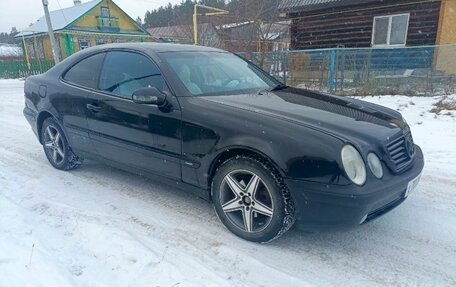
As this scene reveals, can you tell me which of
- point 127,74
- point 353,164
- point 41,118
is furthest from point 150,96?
point 41,118

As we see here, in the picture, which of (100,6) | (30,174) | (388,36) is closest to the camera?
(30,174)

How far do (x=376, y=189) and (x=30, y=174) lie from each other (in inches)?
161

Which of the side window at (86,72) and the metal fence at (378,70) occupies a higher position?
the side window at (86,72)

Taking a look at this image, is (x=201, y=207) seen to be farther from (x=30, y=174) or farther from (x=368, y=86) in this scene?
(x=368, y=86)

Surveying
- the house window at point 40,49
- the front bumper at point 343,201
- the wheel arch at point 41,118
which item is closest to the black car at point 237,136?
the front bumper at point 343,201

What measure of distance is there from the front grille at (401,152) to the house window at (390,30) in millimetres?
10705

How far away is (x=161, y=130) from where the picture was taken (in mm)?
3219

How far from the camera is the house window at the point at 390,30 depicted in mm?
11938

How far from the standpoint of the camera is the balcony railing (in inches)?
1398

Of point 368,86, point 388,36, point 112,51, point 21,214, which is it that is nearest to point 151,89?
point 112,51

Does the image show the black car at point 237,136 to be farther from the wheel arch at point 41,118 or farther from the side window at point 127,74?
the wheel arch at point 41,118

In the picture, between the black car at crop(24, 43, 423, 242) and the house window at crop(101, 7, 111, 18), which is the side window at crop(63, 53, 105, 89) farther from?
the house window at crop(101, 7, 111, 18)

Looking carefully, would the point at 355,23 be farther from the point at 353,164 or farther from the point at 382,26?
the point at 353,164

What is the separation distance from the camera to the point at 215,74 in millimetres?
3633
